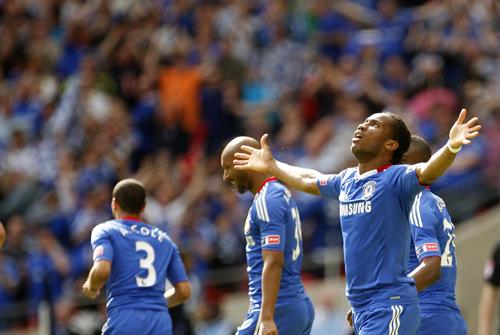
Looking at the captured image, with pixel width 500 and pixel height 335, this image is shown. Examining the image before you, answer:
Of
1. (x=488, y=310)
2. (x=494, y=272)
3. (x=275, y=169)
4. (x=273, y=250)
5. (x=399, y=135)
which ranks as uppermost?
(x=399, y=135)

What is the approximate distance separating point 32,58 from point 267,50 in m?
4.28

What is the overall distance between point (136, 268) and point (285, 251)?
45.2 inches

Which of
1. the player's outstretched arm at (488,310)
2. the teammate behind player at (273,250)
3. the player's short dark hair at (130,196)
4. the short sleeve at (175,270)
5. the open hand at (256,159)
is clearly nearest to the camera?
the open hand at (256,159)

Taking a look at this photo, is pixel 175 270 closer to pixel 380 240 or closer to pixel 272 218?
pixel 272 218

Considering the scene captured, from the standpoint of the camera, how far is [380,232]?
7.25 metres

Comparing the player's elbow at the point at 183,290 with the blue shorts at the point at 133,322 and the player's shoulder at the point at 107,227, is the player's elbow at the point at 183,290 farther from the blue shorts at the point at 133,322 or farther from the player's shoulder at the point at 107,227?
the player's shoulder at the point at 107,227

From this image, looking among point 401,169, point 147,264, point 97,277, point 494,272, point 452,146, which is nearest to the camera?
point 452,146

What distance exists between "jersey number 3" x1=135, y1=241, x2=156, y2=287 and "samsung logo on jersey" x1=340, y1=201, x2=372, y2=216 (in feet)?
5.83

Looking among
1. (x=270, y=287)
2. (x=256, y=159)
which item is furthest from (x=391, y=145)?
(x=270, y=287)

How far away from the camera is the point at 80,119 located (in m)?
17.5

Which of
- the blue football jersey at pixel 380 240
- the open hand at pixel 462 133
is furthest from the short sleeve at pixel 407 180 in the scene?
the open hand at pixel 462 133

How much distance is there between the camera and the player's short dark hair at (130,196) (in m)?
8.64

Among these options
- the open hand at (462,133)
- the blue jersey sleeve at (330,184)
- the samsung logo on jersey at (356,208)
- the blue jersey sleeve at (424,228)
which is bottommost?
the blue jersey sleeve at (424,228)

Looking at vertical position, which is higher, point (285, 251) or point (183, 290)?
point (285, 251)
